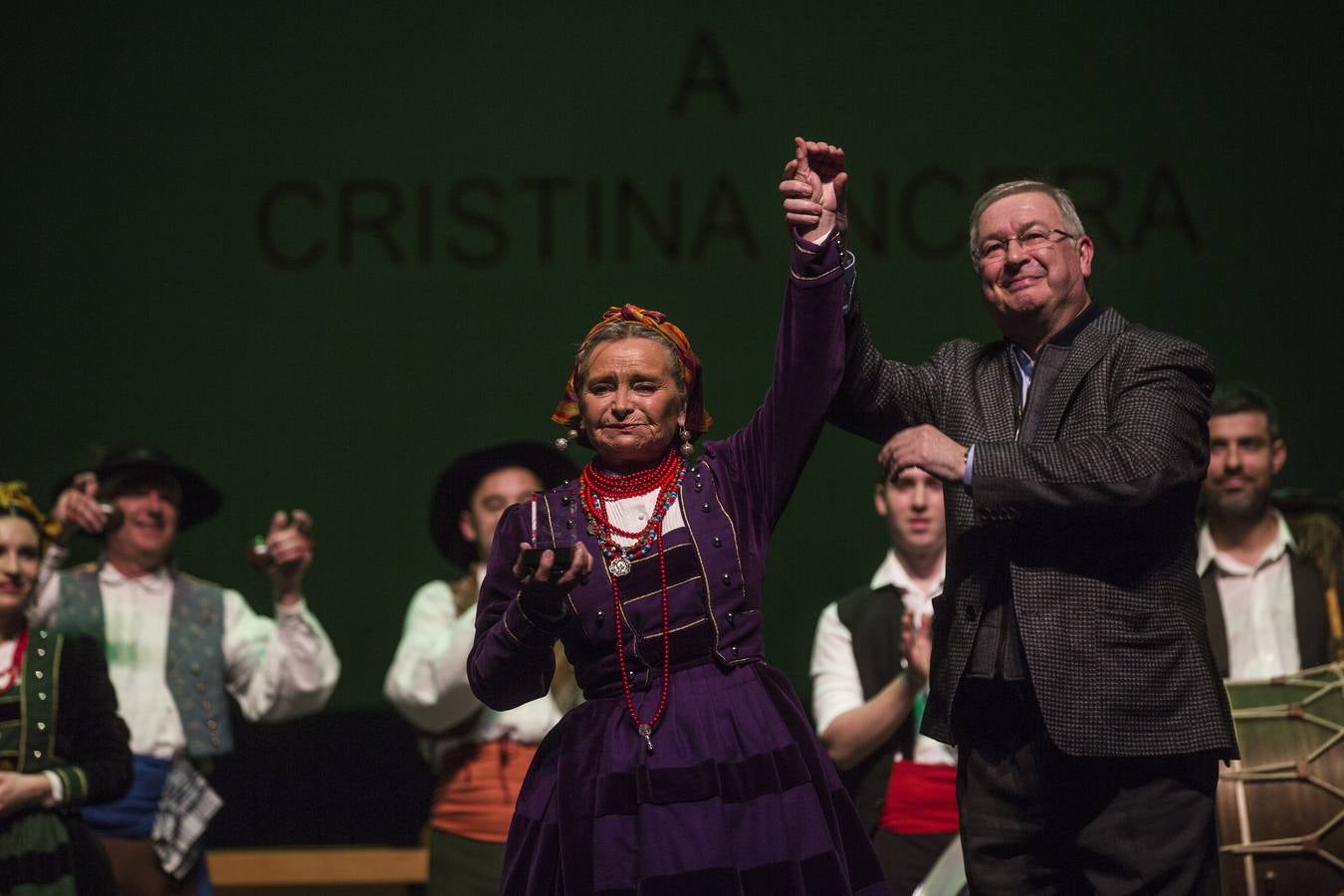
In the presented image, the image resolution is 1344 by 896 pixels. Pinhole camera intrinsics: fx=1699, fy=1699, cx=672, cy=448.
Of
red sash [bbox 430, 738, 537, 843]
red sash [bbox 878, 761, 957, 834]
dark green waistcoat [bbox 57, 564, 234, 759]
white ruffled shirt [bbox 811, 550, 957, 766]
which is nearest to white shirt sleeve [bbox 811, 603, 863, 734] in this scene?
white ruffled shirt [bbox 811, 550, 957, 766]

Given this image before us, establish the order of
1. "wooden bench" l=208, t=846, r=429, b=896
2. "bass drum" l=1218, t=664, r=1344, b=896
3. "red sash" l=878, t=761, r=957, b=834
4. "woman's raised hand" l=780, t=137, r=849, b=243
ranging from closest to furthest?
"woman's raised hand" l=780, t=137, r=849, b=243 < "bass drum" l=1218, t=664, r=1344, b=896 < "red sash" l=878, t=761, r=957, b=834 < "wooden bench" l=208, t=846, r=429, b=896

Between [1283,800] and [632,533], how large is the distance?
5.55 ft

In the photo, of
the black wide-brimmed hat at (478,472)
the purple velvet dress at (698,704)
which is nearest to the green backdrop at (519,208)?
the black wide-brimmed hat at (478,472)

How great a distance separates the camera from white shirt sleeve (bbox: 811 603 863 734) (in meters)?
4.38

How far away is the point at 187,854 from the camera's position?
4406 mm

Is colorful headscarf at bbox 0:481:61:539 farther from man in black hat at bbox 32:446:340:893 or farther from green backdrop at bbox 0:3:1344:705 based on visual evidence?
green backdrop at bbox 0:3:1344:705

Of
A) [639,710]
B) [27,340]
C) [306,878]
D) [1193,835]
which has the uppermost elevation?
[27,340]

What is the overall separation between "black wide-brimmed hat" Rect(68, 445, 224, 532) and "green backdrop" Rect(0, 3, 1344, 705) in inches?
12.4

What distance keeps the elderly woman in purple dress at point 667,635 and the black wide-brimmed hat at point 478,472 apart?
6.25ft

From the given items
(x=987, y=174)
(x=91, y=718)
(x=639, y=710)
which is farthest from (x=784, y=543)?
(x=639, y=710)

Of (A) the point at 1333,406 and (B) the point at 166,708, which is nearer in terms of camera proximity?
(B) the point at 166,708

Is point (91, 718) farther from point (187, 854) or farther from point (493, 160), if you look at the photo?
point (493, 160)

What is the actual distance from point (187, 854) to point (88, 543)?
1435 mm

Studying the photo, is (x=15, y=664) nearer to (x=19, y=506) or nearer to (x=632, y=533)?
(x=19, y=506)
